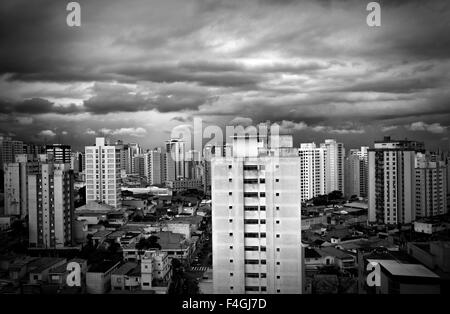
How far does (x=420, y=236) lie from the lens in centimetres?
849

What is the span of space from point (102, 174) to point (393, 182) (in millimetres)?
8086

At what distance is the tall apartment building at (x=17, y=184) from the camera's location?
10234 millimetres

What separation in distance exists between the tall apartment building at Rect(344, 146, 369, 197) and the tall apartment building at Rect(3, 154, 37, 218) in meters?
10.9

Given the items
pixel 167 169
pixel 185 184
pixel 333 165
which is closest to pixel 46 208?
pixel 333 165

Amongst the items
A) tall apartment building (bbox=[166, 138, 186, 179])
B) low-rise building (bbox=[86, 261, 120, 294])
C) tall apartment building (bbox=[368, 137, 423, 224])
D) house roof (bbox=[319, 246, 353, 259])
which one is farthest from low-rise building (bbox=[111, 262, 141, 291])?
tall apartment building (bbox=[166, 138, 186, 179])

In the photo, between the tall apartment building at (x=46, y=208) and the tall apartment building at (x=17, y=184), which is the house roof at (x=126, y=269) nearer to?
the tall apartment building at (x=46, y=208)

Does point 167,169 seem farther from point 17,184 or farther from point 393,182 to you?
point 393,182

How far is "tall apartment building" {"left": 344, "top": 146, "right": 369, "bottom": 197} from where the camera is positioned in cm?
1550

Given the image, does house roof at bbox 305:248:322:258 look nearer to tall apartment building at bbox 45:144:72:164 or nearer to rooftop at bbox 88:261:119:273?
rooftop at bbox 88:261:119:273

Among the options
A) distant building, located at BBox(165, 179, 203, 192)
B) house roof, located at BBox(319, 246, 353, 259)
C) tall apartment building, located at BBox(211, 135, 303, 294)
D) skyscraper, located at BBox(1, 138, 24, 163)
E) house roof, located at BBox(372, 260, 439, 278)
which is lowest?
house roof, located at BBox(319, 246, 353, 259)

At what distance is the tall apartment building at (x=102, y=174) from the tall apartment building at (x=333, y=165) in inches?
294

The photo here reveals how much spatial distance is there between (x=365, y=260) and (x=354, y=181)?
11.6m

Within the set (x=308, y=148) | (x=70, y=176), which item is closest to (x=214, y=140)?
(x=70, y=176)
